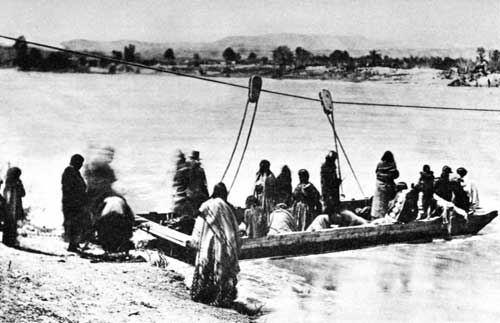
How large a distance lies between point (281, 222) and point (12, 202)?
1832mm

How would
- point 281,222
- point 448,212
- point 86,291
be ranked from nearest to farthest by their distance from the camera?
point 86,291, point 281,222, point 448,212

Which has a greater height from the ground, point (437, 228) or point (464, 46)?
point (464, 46)

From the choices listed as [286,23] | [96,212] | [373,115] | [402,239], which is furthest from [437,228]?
[96,212]

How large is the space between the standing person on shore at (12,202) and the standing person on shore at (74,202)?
0.27 meters

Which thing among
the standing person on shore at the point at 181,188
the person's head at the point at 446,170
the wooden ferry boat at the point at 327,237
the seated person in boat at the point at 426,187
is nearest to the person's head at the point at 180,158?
the standing person on shore at the point at 181,188

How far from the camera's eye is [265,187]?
494cm

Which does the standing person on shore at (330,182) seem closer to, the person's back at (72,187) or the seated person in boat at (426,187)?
the seated person in boat at (426,187)

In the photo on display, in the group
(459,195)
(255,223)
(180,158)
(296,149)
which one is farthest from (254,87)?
(459,195)

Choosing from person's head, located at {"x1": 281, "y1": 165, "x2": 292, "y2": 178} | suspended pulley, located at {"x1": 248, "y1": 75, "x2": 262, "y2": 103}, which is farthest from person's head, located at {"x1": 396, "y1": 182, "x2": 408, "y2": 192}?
suspended pulley, located at {"x1": 248, "y1": 75, "x2": 262, "y2": 103}

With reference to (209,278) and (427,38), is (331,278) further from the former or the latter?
(427,38)

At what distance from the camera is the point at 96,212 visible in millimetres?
4328

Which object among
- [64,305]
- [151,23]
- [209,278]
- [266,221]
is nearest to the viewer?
[64,305]

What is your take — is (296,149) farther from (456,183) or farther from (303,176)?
(456,183)

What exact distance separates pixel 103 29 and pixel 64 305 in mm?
1758
